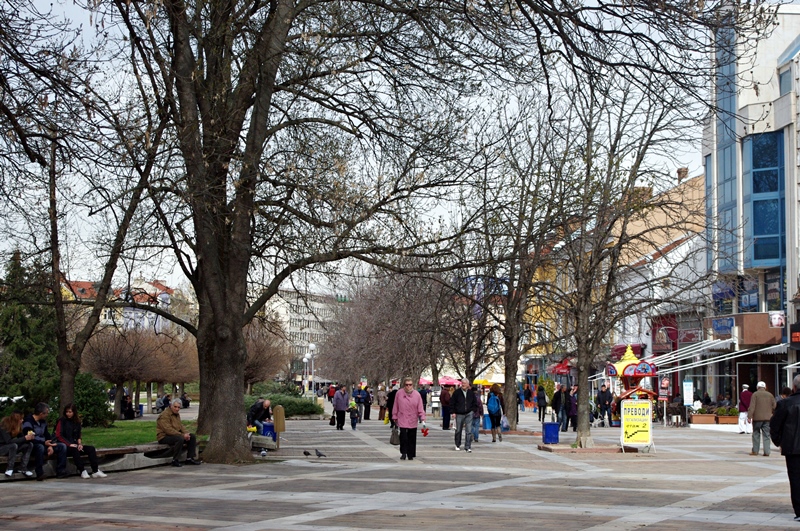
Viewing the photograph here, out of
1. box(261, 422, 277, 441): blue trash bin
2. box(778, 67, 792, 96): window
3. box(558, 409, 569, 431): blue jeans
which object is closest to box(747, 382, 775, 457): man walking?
box(261, 422, 277, 441): blue trash bin

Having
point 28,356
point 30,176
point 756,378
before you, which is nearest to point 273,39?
point 30,176

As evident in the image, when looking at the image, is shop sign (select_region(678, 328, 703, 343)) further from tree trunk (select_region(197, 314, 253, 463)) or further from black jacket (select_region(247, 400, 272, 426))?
tree trunk (select_region(197, 314, 253, 463))

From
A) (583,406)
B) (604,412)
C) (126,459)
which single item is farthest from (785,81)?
(126,459)

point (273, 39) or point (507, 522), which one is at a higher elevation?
point (273, 39)

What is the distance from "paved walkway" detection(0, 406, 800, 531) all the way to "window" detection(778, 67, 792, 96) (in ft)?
82.9

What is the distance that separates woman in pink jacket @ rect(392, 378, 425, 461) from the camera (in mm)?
21656

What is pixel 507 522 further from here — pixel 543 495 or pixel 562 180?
pixel 562 180

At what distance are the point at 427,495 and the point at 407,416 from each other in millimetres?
7714

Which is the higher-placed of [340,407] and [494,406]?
[494,406]

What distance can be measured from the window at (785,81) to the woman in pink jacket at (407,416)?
94.3ft

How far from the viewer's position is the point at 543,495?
47.2 ft

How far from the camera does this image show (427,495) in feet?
46.6

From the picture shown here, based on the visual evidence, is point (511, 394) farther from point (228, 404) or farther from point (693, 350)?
point (228, 404)

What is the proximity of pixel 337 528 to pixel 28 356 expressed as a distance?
5204 cm
